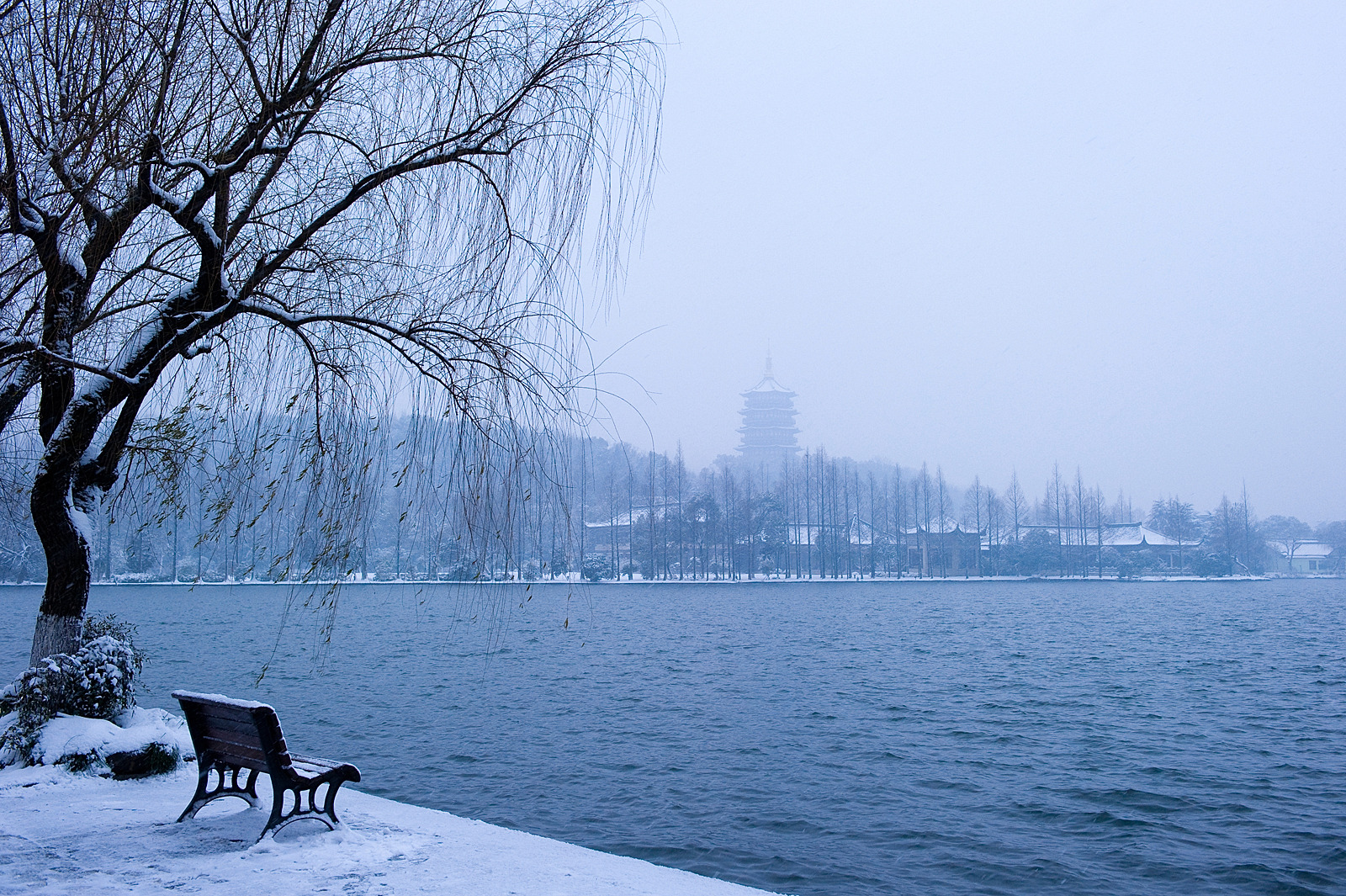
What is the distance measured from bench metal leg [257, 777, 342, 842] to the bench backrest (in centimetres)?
12

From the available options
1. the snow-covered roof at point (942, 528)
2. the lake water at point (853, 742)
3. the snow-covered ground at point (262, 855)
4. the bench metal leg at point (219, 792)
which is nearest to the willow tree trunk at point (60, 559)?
the snow-covered ground at point (262, 855)

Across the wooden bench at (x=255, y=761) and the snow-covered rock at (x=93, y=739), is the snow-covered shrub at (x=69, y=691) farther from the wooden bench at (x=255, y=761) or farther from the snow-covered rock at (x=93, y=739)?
the wooden bench at (x=255, y=761)

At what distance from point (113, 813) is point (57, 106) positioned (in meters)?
3.74

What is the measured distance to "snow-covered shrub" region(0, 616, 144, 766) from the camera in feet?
20.9

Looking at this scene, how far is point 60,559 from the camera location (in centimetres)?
638

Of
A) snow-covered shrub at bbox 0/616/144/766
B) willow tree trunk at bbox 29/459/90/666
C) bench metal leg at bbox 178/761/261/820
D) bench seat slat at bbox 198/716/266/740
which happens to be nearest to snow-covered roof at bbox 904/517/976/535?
snow-covered shrub at bbox 0/616/144/766

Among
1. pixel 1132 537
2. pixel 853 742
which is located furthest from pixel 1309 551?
pixel 853 742

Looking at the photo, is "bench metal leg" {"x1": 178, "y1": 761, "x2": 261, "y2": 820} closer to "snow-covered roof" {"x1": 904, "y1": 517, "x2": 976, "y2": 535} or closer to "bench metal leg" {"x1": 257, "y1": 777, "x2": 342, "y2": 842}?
"bench metal leg" {"x1": 257, "y1": 777, "x2": 342, "y2": 842}

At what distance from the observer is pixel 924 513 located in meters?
90.8

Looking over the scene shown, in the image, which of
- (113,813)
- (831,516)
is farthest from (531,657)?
(831,516)

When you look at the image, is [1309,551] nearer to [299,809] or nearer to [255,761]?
[299,809]

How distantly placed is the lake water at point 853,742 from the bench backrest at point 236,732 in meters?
1.14

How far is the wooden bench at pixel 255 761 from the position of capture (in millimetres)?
4836

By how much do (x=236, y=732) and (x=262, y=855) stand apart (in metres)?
0.80
